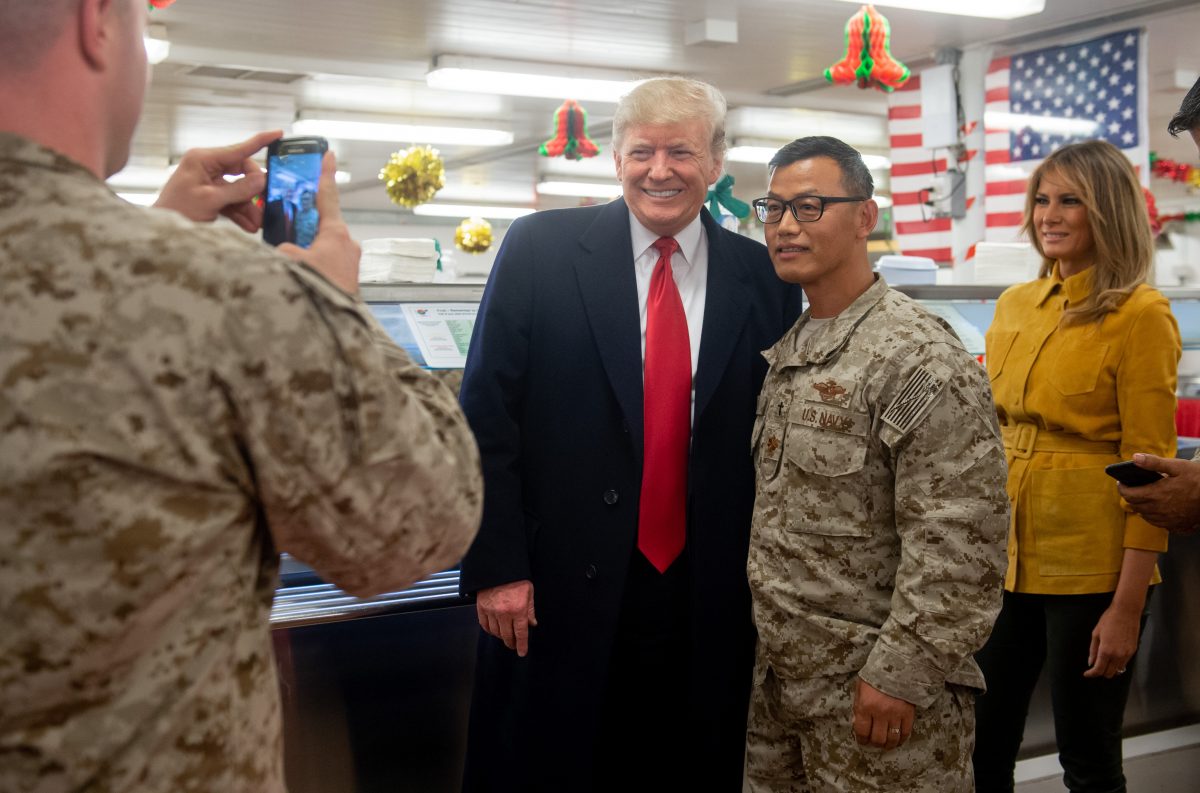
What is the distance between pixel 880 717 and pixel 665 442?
66cm

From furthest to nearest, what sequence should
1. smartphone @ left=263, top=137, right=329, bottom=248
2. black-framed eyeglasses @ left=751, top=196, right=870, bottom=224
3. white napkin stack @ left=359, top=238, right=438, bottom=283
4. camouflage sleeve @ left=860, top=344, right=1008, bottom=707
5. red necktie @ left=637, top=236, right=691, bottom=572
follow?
white napkin stack @ left=359, top=238, right=438, bottom=283
red necktie @ left=637, top=236, right=691, bottom=572
black-framed eyeglasses @ left=751, top=196, right=870, bottom=224
camouflage sleeve @ left=860, top=344, right=1008, bottom=707
smartphone @ left=263, top=137, right=329, bottom=248

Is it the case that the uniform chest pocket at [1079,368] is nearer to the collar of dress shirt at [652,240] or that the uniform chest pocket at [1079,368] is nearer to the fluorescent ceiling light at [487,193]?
the collar of dress shirt at [652,240]

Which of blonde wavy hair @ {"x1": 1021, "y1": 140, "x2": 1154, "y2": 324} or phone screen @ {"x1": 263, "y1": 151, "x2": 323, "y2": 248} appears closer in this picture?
phone screen @ {"x1": 263, "y1": 151, "x2": 323, "y2": 248}

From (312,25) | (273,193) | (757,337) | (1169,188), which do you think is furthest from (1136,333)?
(1169,188)

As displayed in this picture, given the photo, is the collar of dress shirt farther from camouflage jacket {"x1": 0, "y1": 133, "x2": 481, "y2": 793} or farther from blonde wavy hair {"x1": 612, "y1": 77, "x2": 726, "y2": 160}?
camouflage jacket {"x1": 0, "y1": 133, "x2": 481, "y2": 793}

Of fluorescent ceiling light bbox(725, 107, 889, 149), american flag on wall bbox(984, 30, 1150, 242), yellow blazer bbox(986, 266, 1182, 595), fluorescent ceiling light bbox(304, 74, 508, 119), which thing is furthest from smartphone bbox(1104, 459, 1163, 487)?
fluorescent ceiling light bbox(725, 107, 889, 149)

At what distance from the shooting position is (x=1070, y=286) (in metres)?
2.61

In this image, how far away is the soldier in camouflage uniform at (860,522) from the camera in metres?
1.84

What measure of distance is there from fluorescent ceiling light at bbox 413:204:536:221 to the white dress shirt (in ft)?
59.8

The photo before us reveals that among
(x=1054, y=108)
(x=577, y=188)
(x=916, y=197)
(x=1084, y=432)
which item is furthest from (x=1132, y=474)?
(x=577, y=188)

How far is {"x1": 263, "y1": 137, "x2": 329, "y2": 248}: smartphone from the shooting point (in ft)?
3.85

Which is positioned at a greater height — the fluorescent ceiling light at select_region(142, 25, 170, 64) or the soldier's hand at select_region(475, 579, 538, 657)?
the fluorescent ceiling light at select_region(142, 25, 170, 64)

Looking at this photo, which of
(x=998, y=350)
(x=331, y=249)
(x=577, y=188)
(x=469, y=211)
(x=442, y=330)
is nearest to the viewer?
(x=331, y=249)

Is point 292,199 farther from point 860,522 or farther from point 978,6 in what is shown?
point 978,6
